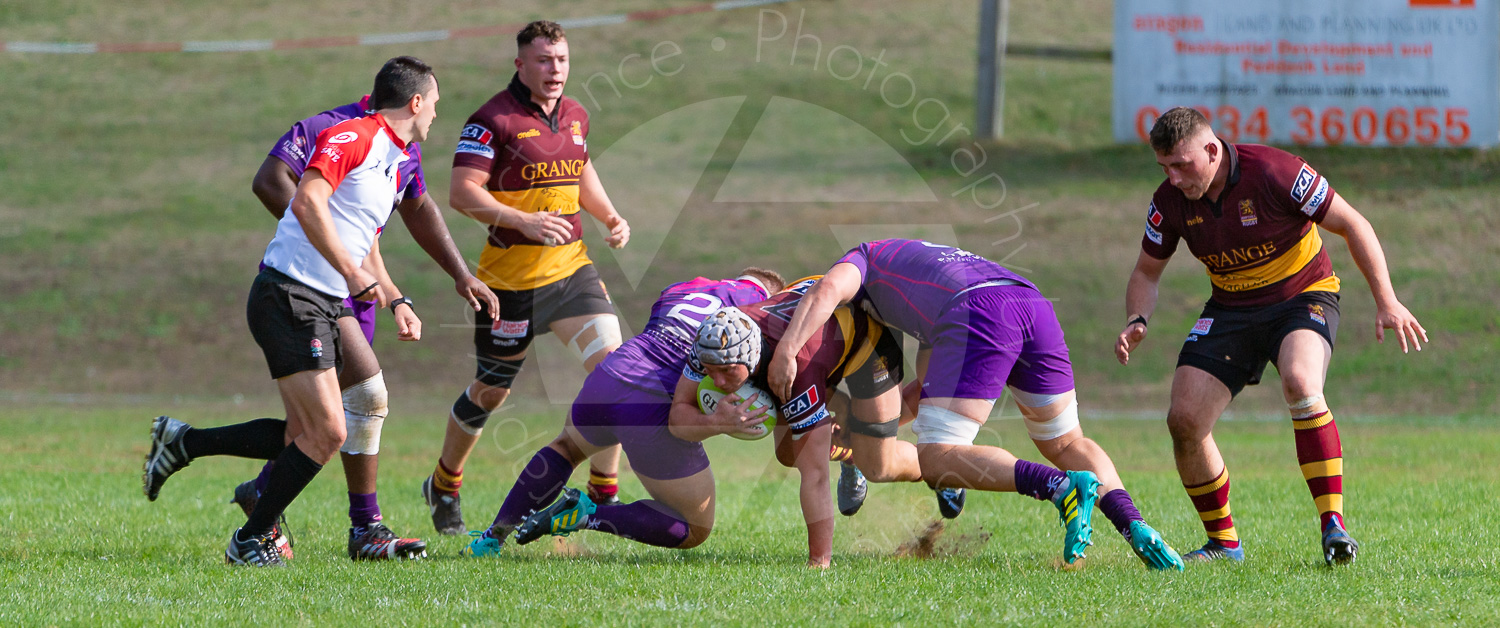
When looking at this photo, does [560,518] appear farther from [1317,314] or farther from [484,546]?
[1317,314]

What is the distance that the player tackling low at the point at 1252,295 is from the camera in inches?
234

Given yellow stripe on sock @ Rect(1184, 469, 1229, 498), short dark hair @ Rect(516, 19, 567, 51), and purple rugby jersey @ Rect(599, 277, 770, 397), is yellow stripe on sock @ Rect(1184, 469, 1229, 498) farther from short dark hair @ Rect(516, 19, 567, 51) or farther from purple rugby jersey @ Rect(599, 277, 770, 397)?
short dark hair @ Rect(516, 19, 567, 51)

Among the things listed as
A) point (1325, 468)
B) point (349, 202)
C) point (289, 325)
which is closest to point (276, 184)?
point (349, 202)

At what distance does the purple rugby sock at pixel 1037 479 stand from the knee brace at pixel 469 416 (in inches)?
132

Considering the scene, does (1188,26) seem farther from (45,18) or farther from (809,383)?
(45,18)

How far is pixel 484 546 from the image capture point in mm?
6387

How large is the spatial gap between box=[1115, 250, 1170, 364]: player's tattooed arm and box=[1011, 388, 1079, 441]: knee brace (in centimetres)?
44

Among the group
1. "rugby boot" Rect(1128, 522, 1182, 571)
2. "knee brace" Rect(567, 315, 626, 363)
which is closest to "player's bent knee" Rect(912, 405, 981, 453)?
"rugby boot" Rect(1128, 522, 1182, 571)

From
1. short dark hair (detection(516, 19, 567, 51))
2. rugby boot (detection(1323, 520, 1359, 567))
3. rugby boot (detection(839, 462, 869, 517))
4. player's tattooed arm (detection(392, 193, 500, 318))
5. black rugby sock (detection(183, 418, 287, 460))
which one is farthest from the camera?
short dark hair (detection(516, 19, 567, 51))

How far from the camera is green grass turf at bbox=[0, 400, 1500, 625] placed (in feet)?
16.0

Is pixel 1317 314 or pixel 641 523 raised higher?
pixel 1317 314

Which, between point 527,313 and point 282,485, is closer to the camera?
point 282,485

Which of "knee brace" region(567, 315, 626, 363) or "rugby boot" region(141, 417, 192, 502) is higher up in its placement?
"knee brace" region(567, 315, 626, 363)

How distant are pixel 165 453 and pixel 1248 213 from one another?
5.23 meters
